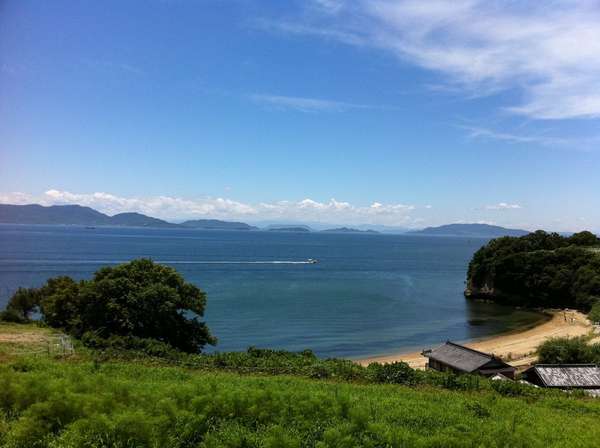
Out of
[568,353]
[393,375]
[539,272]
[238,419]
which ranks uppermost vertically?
[238,419]

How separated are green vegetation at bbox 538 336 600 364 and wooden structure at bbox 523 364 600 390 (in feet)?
20.2

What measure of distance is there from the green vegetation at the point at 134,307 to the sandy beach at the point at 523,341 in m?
16.9

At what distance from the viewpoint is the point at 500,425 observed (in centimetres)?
1416

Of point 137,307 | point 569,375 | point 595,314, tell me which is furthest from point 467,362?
point 595,314

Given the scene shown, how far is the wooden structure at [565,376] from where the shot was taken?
27562mm

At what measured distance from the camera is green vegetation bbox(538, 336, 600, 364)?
115 feet

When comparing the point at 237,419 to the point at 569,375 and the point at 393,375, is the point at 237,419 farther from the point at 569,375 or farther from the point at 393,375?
the point at 569,375

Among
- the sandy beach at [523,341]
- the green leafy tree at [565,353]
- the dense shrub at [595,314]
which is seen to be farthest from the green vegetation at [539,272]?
the green leafy tree at [565,353]

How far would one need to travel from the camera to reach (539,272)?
80312 millimetres

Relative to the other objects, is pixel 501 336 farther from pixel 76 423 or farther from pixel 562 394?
pixel 76 423

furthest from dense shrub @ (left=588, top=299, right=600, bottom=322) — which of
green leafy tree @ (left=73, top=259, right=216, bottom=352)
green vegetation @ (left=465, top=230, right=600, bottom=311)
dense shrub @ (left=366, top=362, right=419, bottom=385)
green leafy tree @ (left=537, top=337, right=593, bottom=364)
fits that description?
green leafy tree @ (left=73, top=259, right=216, bottom=352)

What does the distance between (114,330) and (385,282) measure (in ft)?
253

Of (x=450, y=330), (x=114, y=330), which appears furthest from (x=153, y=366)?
(x=450, y=330)

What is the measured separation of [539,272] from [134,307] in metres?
71.1
